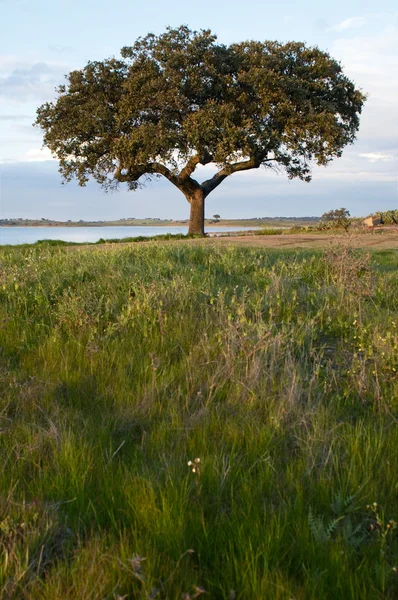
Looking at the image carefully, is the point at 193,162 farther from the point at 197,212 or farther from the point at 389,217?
the point at 389,217

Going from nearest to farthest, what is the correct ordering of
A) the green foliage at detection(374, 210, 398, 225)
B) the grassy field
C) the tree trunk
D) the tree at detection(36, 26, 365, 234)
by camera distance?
the grassy field → the tree at detection(36, 26, 365, 234) → the tree trunk → the green foliage at detection(374, 210, 398, 225)

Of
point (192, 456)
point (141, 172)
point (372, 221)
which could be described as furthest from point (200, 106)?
point (192, 456)

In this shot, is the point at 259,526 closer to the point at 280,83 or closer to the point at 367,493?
the point at 367,493

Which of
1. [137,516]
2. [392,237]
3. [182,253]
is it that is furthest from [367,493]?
[392,237]

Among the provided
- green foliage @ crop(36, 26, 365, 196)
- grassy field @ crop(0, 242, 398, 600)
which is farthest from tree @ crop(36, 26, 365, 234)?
grassy field @ crop(0, 242, 398, 600)

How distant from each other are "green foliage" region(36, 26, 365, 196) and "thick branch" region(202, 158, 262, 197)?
227mm

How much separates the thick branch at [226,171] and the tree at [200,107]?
0.40 feet

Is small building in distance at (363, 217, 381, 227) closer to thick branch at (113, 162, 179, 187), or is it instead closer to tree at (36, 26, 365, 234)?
tree at (36, 26, 365, 234)

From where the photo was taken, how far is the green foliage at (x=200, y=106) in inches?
797

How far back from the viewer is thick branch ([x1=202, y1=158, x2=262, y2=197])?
76.3ft

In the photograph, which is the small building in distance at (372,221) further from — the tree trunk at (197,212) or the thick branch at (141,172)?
the thick branch at (141,172)

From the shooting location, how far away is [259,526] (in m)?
2.09

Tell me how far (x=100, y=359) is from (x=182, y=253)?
16.1ft

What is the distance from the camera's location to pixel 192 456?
2.73 meters
